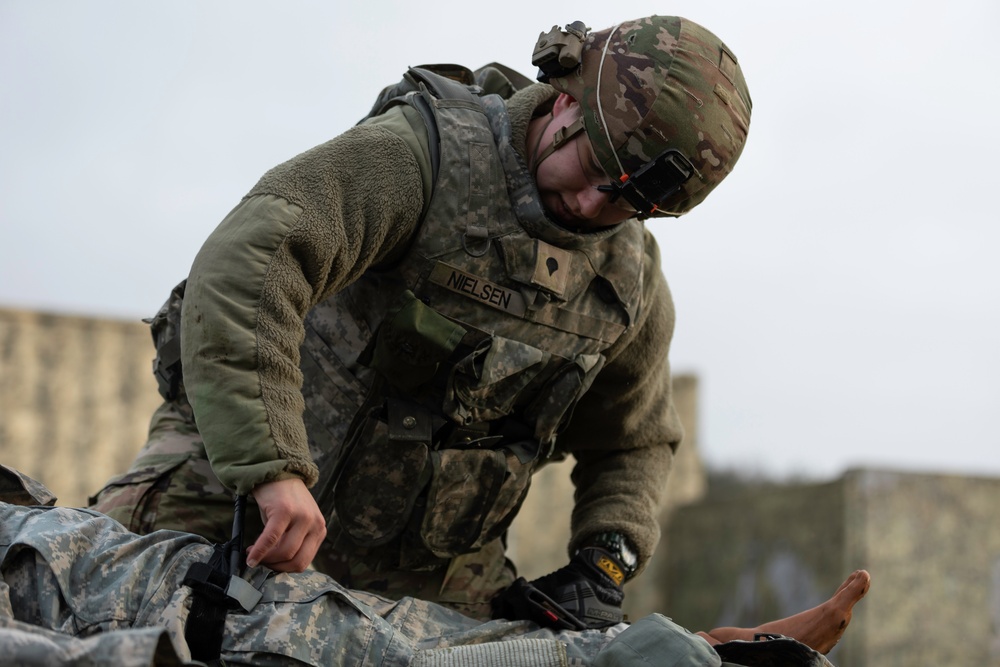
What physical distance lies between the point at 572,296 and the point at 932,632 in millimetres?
6338

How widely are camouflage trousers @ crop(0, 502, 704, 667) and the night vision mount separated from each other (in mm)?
1291

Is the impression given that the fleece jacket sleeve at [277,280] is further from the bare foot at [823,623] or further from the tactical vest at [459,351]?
the bare foot at [823,623]

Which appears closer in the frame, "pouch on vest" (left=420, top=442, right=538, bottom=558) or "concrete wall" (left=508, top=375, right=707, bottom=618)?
"pouch on vest" (left=420, top=442, right=538, bottom=558)

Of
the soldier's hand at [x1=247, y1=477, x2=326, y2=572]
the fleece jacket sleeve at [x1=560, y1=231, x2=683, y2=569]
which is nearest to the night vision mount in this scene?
the fleece jacket sleeve at [x1=560, y1=231, x2=683, y2=569]

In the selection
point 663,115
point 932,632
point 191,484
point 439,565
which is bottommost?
point 932,632

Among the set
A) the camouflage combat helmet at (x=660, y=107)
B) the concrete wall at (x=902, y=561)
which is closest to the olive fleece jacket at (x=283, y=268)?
the camouflage combat helmet at (x=660, y=107)

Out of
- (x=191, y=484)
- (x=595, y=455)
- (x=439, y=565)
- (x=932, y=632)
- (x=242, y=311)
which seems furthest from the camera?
(x=932, y=632)

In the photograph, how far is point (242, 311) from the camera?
259 centimetres

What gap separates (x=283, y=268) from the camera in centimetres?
266

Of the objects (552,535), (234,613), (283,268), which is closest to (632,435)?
(283,268)

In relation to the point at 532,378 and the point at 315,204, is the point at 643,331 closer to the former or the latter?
the point at 532,378

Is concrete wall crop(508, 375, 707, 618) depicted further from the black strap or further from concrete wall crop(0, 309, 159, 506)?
the black strap

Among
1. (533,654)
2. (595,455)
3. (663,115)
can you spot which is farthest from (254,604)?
(595,455)

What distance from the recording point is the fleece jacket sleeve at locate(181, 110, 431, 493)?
100 inches
